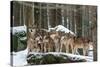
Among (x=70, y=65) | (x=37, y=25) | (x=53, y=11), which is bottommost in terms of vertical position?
(x=70, y=65)

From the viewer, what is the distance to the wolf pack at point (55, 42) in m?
1.97

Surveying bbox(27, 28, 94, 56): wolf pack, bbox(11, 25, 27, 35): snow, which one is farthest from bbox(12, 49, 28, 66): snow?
bbox(11, 25, 27, 35): snow

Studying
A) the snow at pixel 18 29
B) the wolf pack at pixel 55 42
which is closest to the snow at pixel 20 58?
the wolf pack at pixel 55 42

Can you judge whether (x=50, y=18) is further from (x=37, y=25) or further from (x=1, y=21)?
(x=1, y=21)

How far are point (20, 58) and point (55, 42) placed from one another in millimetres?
397

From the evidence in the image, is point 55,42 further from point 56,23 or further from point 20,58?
point 20,58

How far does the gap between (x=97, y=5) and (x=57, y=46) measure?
2.13ft

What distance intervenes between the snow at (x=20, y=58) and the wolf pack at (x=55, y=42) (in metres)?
0.06

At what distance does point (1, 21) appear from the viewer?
1.89 m

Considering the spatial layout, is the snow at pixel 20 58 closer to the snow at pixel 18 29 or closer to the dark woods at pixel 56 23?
the dark woods at pixel 56 23

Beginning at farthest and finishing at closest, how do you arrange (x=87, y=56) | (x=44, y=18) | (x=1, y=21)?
(x=87, y=56), (x=44, y=18), (x=1, y=21)

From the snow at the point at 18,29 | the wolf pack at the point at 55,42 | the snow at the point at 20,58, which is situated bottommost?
the snow at the point at 20,58

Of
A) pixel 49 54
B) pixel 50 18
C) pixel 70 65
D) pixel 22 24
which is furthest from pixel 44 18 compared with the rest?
pixel 70 65

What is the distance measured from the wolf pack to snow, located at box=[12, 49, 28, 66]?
0.21 ft
